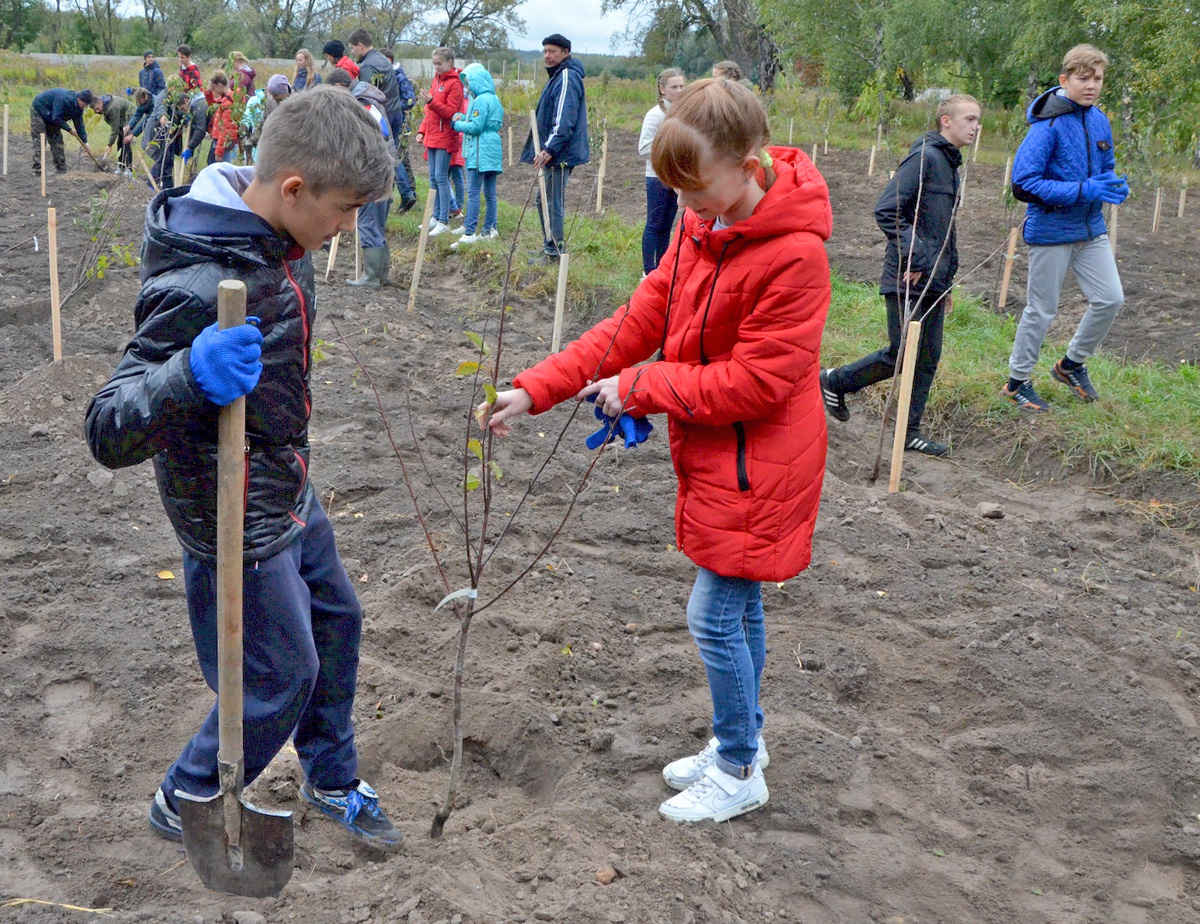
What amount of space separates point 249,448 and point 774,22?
3004 centimetres

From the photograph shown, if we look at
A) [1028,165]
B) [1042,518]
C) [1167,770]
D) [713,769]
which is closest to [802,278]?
[713,769]

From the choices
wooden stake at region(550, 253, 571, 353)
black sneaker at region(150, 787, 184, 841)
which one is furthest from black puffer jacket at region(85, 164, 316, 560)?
wooden stake at region(550, 253, 571, 353)

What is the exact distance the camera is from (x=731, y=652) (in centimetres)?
261

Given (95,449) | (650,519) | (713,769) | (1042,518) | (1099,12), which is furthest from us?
(1099,12)

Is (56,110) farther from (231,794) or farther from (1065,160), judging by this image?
(231,794)

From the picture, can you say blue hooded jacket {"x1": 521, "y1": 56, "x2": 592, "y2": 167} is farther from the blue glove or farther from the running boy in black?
the blue glove

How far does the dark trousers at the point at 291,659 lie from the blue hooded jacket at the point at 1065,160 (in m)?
4.74

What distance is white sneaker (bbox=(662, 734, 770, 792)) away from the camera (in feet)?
9.71

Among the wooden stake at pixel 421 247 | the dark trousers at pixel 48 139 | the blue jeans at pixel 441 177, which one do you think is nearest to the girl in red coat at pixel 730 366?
the wooden stake at pixel 421 247

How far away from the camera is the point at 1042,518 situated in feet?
16.9

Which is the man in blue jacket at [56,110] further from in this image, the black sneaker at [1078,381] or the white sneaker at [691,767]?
the white sneaker at [691,767]

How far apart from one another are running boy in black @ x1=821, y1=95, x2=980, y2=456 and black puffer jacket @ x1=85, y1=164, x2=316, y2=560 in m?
3.61

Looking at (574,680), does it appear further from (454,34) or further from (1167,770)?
(454,34)

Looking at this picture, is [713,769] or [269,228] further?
[713,769]
